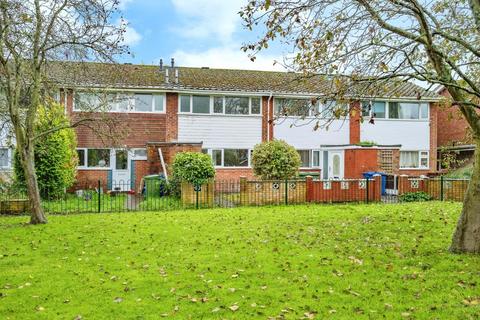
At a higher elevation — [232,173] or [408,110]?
[408,110]

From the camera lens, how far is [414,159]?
27.0 meters

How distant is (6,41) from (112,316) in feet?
29.4

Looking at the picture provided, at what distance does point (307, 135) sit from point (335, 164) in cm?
264

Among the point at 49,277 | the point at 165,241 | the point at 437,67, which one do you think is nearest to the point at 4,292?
the point at 49,277

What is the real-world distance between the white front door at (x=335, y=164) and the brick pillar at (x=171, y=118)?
8.50 m

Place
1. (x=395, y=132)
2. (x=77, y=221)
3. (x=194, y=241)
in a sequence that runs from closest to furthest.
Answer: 1. (x=194, y=241)
2. (x=77, y=221)
3. (x=395, y=132)

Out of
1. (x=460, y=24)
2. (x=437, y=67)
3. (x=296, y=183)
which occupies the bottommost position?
(x=296, y=183)

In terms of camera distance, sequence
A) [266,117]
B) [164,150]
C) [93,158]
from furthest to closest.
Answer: [266,117] → [93,158] → [164,150]

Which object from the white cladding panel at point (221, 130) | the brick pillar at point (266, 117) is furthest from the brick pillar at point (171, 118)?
the brick pillar at point (266, 117)

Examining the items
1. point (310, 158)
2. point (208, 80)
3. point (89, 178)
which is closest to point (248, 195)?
point (310, 158)

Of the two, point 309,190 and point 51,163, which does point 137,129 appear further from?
point 309,190

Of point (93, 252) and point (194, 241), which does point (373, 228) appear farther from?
point (93, 252)

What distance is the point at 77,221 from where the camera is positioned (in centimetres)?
1310

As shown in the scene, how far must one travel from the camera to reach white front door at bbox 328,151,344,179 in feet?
78.1
